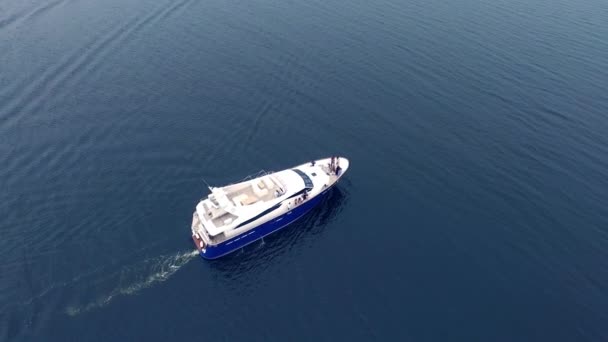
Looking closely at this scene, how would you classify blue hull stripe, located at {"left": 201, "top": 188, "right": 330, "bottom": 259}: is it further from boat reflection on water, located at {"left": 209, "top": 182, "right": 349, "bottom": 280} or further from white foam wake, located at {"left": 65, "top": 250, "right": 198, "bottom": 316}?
white foam wake, located at {"left": 65, "top": 250, "right": 198, "bottom": 316}

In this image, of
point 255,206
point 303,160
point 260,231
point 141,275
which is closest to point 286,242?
point 260,231

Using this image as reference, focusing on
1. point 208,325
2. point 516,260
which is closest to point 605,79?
point 516,260

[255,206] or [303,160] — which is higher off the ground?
[303,160]

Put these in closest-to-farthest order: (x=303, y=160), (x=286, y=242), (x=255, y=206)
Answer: (x=255, y=206), (x=286, y=242), (x=303, y=160)

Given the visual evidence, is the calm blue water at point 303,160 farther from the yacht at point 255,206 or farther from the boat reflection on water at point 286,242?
the yacht at point 255,206

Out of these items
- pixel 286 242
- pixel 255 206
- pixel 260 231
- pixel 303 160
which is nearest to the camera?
pixel 255 206

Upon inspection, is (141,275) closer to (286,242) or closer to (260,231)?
Answer: (260,231)

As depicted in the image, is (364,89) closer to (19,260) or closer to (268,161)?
(268,161)

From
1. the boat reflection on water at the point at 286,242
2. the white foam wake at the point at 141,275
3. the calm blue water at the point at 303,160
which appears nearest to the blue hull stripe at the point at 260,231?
the boat reflection on water at the point at 286,242
